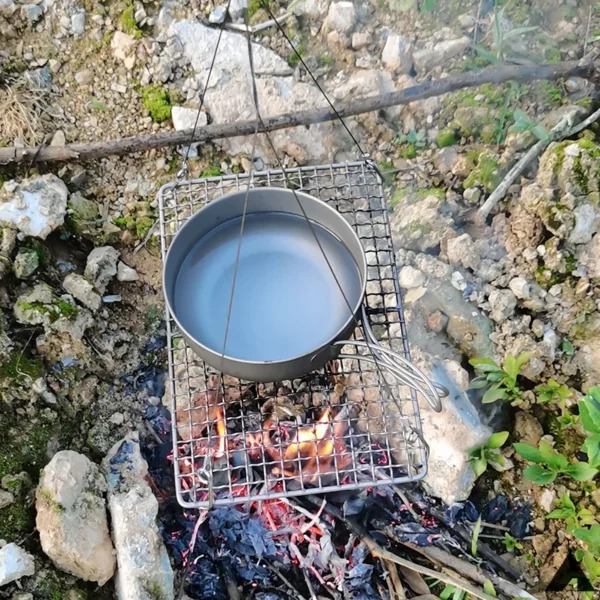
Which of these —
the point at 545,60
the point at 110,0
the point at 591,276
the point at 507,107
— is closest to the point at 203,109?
the point at 110,0

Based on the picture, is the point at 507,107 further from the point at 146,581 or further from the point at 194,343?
the point at 146,581

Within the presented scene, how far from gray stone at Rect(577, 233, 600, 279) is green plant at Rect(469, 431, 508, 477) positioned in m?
0.73

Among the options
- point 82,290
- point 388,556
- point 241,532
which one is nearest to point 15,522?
point 241,532

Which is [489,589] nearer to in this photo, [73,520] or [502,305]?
[502,305]

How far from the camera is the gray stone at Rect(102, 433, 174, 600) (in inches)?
78.1

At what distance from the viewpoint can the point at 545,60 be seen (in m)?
2.99

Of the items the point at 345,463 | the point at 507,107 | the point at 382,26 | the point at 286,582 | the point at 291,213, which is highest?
the point at 382,26

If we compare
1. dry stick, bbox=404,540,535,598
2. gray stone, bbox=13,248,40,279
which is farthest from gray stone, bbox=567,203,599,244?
gray stone, bbox=13,248,40,279

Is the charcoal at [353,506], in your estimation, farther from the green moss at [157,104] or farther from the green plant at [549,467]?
the green moss at [157,104]

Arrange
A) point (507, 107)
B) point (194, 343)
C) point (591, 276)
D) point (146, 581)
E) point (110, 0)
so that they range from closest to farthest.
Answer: point (194, 343), point (146, 581), point (591, 276), point (507, 107), point (110, 0)

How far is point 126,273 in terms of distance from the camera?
106 inches

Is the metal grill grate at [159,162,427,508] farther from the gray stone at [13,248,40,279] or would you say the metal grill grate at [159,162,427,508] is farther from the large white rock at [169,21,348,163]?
the gray stone at [13,248,40,279]

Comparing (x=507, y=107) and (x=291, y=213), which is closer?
(x=291, y=213)

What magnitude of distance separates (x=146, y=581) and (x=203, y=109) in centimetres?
204
